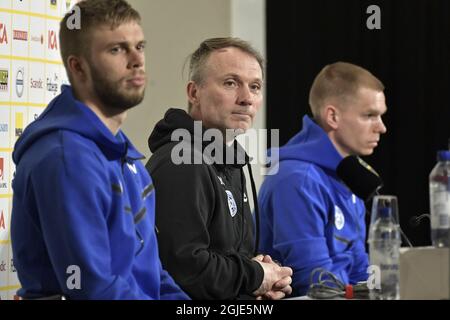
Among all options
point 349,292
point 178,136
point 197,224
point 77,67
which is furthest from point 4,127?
point 349,292

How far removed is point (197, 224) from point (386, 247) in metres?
0.51

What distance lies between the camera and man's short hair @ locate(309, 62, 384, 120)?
2.94m

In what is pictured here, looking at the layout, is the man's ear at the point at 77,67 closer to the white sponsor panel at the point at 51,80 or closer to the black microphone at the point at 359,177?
the black microphone at the point at 359,177

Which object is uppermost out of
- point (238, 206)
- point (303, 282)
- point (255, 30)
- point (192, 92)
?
point (255, 30)

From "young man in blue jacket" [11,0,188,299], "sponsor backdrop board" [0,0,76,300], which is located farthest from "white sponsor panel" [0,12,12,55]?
"young man in blue jacket" [11,0,188,299]

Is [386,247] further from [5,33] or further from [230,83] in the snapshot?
[5,33]

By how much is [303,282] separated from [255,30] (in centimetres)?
245

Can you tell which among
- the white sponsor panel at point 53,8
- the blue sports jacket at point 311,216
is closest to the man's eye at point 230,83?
the blue sports jacket at point 311,216

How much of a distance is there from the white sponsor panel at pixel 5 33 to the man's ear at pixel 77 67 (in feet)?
4.48

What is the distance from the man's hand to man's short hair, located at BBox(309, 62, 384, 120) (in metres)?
0.76

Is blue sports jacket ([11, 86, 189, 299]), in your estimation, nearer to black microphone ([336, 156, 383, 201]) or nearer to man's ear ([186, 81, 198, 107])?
man's ear ([186, 81, 198, 107])
